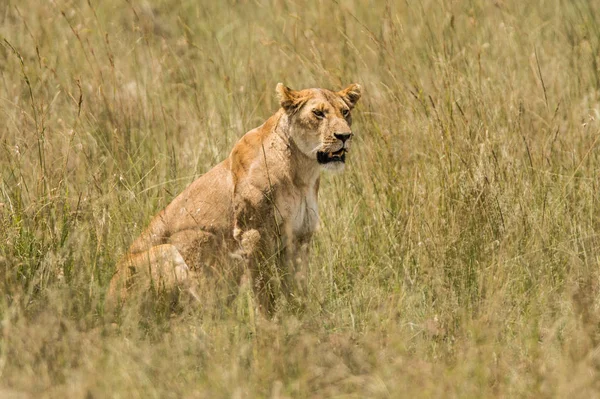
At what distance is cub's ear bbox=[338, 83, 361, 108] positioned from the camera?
5.52m

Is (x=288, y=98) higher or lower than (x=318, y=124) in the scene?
higher

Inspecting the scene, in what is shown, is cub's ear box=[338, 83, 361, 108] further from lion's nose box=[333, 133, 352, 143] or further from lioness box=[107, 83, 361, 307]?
lion's nose box=[333, 133, 352, 143]

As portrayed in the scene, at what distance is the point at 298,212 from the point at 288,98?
0.61m

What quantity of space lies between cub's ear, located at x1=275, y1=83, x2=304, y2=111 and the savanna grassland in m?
0.78

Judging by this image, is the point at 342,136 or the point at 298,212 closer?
the point at 342,136

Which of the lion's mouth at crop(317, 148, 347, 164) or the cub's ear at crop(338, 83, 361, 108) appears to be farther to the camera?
the cub's ear at crop(338, 83, 361, 108)

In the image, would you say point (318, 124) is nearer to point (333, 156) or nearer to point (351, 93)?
point (333, 156)

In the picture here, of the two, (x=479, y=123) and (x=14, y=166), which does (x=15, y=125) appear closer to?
(x=14, y=166)

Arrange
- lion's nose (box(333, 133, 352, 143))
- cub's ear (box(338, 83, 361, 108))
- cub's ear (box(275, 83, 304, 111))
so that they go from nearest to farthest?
lion's nose (box(333, 133, 352, 143)), cub's ear (box(275, 83, 304, 111)), cub's ear (box(338, 83, 361, 108))

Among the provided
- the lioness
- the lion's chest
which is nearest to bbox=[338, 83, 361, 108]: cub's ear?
the lioness

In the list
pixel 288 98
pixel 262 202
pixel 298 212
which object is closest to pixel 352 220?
pixel 298 212

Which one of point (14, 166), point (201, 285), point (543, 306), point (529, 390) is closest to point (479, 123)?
point (543, 306)

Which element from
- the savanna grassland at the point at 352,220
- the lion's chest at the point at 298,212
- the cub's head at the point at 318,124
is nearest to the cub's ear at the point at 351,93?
the cub's head at the point at 318,124

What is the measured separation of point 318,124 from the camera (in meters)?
5.26
